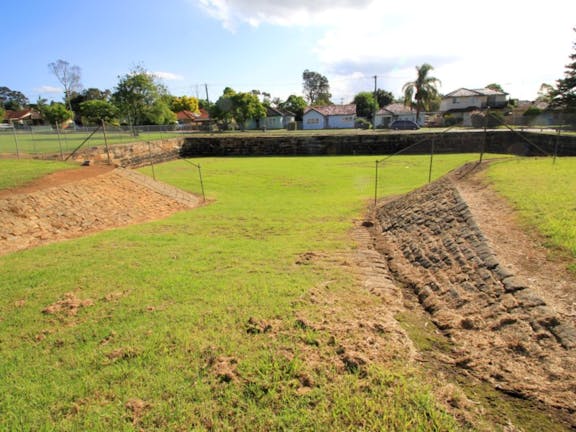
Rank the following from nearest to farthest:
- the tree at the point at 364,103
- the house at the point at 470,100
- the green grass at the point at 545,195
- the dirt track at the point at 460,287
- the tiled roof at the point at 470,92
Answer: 1. the dirt track at the point at 460,287
2. the green grass at the point at 545,195
3. the house at the point at 470,100
4. the tiled roof at the point at 470,92
5. the tree at the point at 364,103

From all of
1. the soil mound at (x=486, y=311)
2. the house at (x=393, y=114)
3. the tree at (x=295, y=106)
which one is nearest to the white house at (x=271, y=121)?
the tree at (x=295, y=106)

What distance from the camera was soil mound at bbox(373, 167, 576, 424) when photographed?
11.3 ft

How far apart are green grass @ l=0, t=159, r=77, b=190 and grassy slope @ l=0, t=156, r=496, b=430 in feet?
18.7

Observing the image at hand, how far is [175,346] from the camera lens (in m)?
4.04

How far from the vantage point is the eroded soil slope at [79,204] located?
1001 cm

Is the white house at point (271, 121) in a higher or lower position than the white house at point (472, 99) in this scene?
lower

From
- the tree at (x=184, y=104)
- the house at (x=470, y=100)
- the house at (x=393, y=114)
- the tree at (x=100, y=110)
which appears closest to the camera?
the tree at (x=100, y=110)

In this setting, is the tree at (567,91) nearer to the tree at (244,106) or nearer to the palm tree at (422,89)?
the palm tree at (422,89)

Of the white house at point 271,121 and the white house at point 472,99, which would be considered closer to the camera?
the white house at point 472,99

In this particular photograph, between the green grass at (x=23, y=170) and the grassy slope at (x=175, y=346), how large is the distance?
571 cm

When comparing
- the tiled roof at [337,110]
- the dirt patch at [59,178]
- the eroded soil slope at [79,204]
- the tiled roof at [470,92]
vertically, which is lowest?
the eroded soil slope at [79,204]

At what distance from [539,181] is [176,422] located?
9867mm

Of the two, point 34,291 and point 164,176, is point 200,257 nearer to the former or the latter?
point 34,291

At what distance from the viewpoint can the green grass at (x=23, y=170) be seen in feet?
40.7
